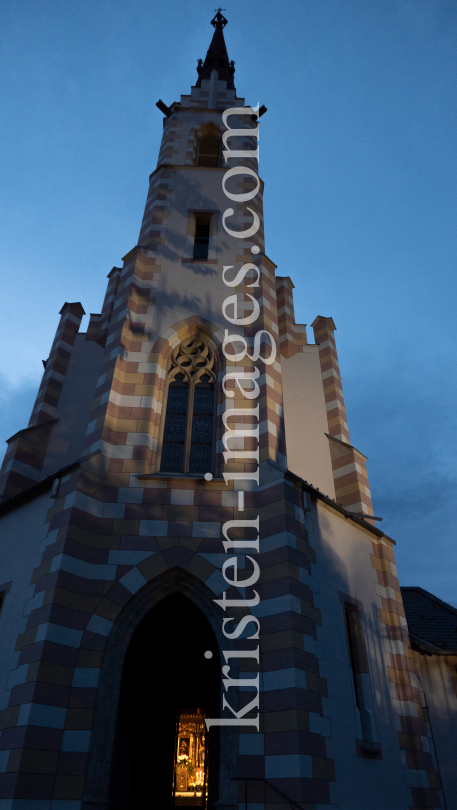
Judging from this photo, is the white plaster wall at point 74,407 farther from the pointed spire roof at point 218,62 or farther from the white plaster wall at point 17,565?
the pointed spire roof at point 218,62

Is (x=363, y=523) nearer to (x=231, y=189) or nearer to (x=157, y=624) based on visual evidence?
(x=157, y=624)

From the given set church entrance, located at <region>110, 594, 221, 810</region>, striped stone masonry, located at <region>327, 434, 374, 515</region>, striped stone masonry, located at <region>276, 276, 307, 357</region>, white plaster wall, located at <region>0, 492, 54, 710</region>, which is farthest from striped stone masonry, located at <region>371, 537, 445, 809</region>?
white plaster wall, located at <region>0, 492, 54, 710</region>

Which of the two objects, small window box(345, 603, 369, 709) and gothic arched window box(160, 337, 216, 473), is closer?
small window box(345, 603, 369, 709)

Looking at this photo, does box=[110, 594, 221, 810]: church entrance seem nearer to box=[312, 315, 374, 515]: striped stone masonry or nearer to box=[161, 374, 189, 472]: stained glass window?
box=[161, 374, 189, 472]: stained glass window

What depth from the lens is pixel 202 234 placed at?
47.4 feet

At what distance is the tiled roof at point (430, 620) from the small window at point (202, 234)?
10260 millimetres

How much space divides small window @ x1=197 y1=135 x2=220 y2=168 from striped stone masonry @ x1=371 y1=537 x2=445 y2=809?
40.4 ft

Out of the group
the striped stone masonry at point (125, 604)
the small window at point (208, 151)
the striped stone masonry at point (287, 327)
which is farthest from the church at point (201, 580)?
the small window at point (208, 151)

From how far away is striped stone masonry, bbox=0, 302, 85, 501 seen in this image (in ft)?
38.0

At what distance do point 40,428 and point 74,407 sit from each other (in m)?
0.98

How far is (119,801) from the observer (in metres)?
9.48

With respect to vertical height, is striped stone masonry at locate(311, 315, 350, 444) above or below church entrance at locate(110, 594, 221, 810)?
above

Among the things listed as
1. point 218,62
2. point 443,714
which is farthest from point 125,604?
point 218,62

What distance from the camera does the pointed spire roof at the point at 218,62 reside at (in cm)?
2153
